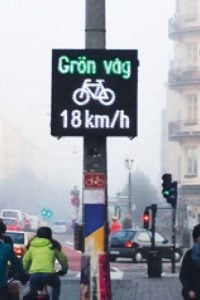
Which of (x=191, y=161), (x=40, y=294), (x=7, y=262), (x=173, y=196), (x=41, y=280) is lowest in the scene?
(x=40, y=294)

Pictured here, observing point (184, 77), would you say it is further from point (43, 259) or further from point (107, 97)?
point (43, 259)

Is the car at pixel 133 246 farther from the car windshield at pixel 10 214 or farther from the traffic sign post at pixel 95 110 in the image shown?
the car windshield at pixel 10 214

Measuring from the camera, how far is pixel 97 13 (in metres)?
17.4

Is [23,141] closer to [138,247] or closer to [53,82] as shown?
[138,247]

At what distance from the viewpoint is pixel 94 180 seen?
17188 millimetres

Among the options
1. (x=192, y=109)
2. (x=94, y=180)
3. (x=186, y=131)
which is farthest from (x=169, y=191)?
(x=186, y=131)

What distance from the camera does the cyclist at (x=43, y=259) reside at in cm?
1681

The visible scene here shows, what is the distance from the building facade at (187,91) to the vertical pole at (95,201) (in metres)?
70.9

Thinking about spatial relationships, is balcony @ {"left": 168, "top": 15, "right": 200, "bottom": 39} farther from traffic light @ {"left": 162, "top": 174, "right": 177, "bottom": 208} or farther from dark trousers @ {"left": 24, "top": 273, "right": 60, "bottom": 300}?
dark trousers @ {"left": 24, "top": 273, "right": 60, "bottom": 300}

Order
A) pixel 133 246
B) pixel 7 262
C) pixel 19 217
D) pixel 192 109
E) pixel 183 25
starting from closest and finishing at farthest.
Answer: pixel 7 262
pixel 133 246
pixel 19 217
pixel 183 25
pixel 192 109

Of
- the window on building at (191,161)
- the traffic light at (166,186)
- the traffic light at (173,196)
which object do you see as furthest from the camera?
the window on building at (191,161)

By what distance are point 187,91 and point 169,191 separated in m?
50.2

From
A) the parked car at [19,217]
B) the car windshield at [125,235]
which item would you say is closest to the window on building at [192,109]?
the parked car at [19,217]

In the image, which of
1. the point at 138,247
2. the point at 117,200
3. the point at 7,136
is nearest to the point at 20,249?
the point at 138,247
